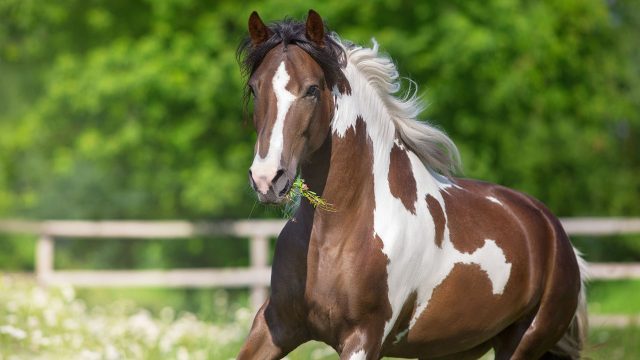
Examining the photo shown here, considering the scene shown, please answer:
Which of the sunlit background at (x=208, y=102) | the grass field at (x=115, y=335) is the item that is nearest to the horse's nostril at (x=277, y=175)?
the grass field at (x=115, y=335)

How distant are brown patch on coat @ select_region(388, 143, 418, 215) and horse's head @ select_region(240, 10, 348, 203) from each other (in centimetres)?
46

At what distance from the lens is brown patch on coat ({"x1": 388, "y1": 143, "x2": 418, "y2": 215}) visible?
4.43m

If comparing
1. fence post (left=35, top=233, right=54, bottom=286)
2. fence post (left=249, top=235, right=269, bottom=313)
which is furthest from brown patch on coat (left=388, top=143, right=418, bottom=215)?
fence post (left=35, top=233, right=54, bottom=286)

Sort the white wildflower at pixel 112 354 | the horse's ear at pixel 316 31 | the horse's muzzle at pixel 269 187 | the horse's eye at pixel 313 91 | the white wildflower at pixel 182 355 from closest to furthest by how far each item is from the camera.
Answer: the horse's muzzle at pixel 269 187, the horse's eye at pixel 313 91, the horse's ear at pixel 316 31, the white wildflower at pixel 112 354, the white wildflower at pixel 182 355

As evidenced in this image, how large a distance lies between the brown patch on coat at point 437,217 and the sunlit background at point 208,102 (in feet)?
18.0

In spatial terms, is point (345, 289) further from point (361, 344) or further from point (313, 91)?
point (313, 91)

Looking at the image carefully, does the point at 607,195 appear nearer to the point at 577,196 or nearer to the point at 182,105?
the point at 577,196

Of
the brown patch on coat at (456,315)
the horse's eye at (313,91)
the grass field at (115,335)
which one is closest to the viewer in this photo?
the horse's eye at (313,91)

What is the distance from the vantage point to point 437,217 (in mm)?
4574

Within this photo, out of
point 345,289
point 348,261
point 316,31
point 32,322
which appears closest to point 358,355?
point 345,289

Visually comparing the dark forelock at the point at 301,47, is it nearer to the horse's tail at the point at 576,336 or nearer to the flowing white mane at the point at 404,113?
the flowing white mane at the point at 404,113

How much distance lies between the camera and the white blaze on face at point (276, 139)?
12.1ft

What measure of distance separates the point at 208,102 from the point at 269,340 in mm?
9976

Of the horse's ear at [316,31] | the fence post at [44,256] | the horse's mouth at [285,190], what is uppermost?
the horse's ear at [316,31]
